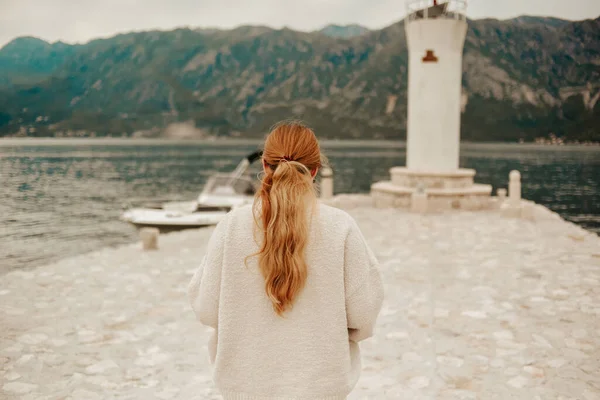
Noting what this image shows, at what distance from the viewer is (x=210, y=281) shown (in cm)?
240

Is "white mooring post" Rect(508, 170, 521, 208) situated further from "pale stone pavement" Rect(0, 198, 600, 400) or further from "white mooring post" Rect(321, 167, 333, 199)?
"white mooring post" Rect(321, 167, 333, 199)

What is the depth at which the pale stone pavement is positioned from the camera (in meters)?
5.09

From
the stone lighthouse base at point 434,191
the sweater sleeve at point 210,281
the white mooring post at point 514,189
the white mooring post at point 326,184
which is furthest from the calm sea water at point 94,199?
the white mooring post at point 326,184

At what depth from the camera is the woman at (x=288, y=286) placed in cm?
225

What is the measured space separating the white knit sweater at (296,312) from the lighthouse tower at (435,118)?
628 inches

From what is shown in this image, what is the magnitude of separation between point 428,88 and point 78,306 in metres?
Answer: 14.6

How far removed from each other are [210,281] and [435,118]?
1777 cm

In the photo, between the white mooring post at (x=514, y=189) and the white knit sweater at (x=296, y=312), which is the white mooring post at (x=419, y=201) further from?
the white knit sweater at (x=296, y=312)

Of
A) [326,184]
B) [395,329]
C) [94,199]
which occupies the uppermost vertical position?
[326,184]

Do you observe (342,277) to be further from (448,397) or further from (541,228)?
(541,228)

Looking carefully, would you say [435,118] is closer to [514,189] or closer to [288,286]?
[514,189]

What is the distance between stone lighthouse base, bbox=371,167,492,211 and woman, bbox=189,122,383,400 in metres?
15.8

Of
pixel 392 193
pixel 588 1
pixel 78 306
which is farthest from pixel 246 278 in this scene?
pixel 588 1

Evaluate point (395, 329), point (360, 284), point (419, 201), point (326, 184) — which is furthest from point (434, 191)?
point (360, 284)
